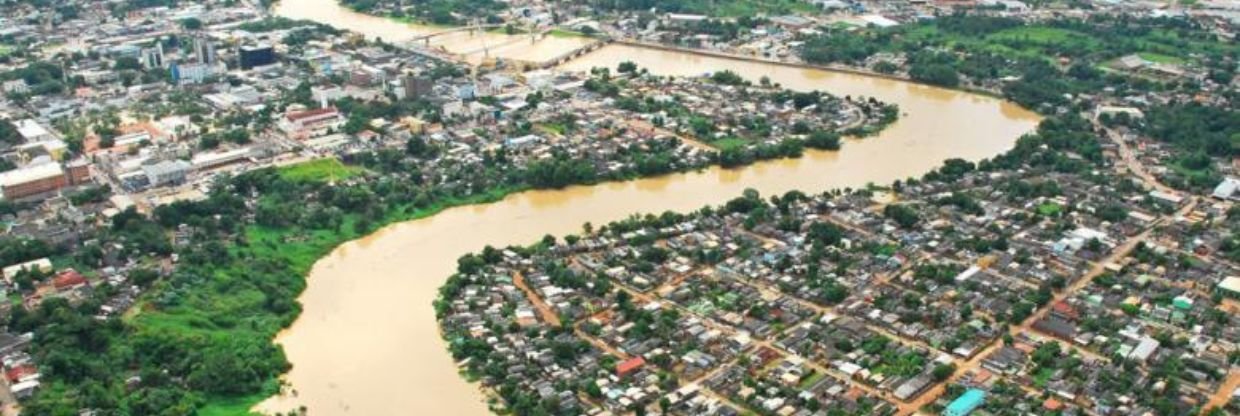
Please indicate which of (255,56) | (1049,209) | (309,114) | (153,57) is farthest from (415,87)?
(1049,209)

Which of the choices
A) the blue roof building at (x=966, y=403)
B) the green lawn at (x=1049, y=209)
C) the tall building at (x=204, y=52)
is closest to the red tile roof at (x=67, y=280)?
the blue roof building at (x=966, y=403)

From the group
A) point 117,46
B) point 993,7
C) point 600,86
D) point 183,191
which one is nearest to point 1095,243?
point 600,86

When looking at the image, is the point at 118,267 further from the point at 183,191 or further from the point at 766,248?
the point at 766,248

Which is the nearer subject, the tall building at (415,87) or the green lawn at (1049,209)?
the green lawn at (1049,209)

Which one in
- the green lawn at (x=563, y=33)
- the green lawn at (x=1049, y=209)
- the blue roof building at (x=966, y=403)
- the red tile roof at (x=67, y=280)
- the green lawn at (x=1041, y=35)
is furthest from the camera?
the green lawn at (x=563, y=33)

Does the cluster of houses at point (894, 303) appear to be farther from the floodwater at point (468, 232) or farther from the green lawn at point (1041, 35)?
the green lawn at point (1041, 35)

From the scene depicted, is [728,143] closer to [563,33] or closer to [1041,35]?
[563,33]
